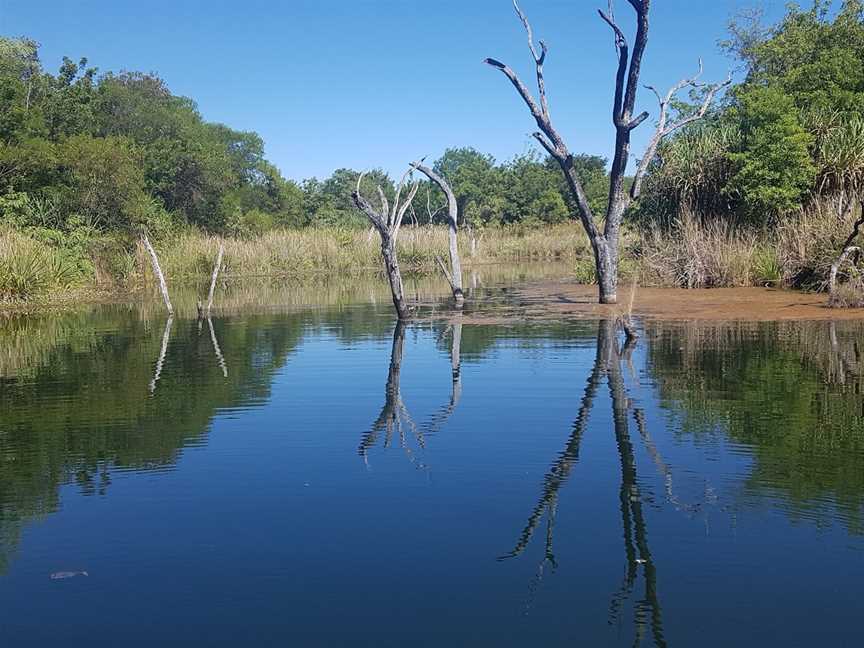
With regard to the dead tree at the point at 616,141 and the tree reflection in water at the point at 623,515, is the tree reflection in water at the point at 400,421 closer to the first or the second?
the tree reflection in water at the point at 623,515

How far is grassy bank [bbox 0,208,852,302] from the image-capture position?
72.6ft

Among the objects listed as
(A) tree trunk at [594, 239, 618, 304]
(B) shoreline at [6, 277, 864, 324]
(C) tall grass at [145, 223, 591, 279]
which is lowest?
(B) shoreline at [6, 277, 864, 324]

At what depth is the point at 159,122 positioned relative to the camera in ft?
186

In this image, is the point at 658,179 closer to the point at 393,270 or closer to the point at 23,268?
the point at 393,270

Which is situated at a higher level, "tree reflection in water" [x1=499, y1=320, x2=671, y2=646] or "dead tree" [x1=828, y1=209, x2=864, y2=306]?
"dead tree" [x1=828, y1=209, x2=864, y2=306]

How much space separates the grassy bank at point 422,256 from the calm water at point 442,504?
658 centimetres

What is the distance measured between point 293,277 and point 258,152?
36.5 meters

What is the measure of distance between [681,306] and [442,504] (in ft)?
48.7

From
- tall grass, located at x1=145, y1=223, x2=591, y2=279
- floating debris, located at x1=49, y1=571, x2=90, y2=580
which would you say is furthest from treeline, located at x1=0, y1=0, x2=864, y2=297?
floating debris, located at x1=49, y1=571, x2=90, y2=580

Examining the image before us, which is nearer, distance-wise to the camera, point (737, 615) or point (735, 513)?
point (737, 615)

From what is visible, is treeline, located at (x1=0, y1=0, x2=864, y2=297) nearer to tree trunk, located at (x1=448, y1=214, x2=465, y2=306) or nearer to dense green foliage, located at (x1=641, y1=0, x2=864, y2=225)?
dense green foliage, located at (x1=641, y1=0, x2=864, y2=225)

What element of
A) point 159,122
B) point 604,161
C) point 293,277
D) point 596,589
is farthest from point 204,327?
point 604,161

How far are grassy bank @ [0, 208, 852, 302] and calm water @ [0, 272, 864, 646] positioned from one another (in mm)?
6580

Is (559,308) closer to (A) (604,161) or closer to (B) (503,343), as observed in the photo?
(B) (503,343)
